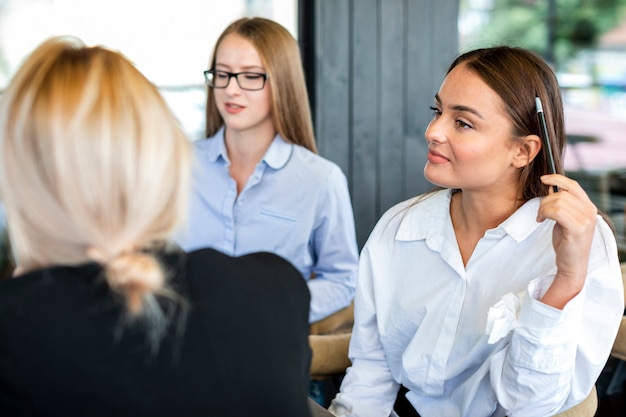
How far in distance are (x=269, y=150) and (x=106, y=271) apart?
146cm

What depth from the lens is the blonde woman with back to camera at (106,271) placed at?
1004 mm

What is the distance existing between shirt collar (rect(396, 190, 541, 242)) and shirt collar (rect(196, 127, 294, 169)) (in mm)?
611

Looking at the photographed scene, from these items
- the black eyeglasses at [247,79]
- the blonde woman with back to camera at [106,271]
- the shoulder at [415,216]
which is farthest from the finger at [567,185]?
the black eyeglasses at [247,79]

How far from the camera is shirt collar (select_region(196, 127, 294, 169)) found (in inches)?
97.5

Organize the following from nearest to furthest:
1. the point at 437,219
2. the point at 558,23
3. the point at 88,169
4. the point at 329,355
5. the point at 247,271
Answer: the point at 88,169 < the point at 247,271 < the point at 437,219 < the point at 329,355 < the point at 558,23

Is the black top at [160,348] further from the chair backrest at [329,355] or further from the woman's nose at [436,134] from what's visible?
the chair backrest at [329,355]

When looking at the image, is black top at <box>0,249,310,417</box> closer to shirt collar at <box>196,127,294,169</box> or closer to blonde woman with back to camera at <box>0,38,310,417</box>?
blonde woman with back to camera at <box>0,38,310,417</box>

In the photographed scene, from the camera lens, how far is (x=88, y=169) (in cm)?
103

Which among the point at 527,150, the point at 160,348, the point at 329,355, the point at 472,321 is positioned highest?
the point at 527,150

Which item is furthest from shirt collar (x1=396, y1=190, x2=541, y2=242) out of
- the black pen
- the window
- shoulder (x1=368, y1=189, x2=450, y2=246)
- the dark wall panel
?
the dark wall panel

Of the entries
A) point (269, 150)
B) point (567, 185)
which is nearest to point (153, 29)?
point (269, 150)

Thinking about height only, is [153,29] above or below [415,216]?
above

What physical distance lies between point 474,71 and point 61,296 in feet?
3.54

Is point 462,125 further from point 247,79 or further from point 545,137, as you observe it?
point 247,79
